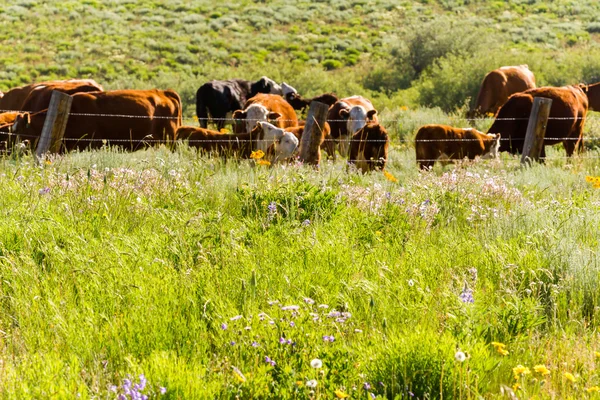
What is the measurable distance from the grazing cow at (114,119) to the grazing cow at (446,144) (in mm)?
4273

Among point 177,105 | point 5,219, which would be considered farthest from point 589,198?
point 177,105

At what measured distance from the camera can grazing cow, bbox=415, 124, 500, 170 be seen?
39.9ft

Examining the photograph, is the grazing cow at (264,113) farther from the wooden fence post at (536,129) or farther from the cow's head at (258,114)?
the wooden fence post at (536,129)

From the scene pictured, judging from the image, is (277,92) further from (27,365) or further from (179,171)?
(27,365)

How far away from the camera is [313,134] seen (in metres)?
10.5

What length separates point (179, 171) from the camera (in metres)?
7.60

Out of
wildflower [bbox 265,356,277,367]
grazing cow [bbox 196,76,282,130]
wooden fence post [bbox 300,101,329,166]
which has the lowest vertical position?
grazing cow [bbox 196,76,282,130]

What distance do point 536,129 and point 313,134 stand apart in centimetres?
361

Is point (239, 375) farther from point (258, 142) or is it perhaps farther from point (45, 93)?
point (45, 93)

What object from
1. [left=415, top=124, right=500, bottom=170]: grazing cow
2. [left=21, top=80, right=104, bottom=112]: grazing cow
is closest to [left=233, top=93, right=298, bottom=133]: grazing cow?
[left=415, top=124, right=500, bottom=170]: grazing cow

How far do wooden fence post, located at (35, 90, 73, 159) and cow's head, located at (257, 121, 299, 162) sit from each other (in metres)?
2.90

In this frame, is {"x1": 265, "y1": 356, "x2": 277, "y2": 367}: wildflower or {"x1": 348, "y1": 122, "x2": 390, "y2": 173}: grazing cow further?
{"x1": 348, "y1": 122, "x2": 390, "y2": 173}: grazing cow

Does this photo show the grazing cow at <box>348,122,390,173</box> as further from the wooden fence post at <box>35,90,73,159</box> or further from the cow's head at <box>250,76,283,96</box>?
the cow's head at <box>250,76,283,96</box>

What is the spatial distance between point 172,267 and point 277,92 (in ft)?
59.8
